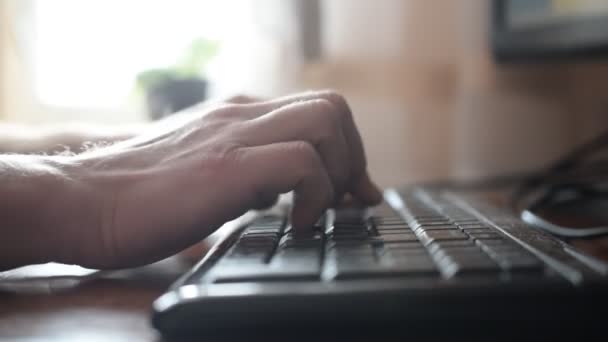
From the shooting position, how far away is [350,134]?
551 mm

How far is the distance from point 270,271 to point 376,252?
67 mm

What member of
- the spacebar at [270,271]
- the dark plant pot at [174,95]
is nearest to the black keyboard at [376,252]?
the spacebar at [270,271]

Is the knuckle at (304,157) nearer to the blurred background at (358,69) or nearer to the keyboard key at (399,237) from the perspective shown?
the keyboard key at (399,237)

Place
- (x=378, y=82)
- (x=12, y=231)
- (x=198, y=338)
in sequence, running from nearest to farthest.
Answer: (x=198, y=338) < (x=12, y=231) < (x=378, y=82)

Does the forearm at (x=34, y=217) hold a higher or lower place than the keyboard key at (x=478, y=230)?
higher

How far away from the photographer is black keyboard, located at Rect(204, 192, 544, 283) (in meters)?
0.29

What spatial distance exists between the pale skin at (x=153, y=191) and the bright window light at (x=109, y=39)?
1.19 metres

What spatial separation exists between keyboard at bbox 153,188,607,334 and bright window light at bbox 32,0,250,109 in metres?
1.32

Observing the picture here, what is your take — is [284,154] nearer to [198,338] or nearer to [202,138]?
[202,138]

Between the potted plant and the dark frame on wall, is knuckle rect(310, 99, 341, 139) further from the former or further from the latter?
the potted plant

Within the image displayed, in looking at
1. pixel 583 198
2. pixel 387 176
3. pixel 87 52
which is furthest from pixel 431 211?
pixel 87 52

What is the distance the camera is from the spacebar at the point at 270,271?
29 centimetres

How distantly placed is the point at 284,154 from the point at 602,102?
121 cm

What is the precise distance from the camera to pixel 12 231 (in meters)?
0.39
